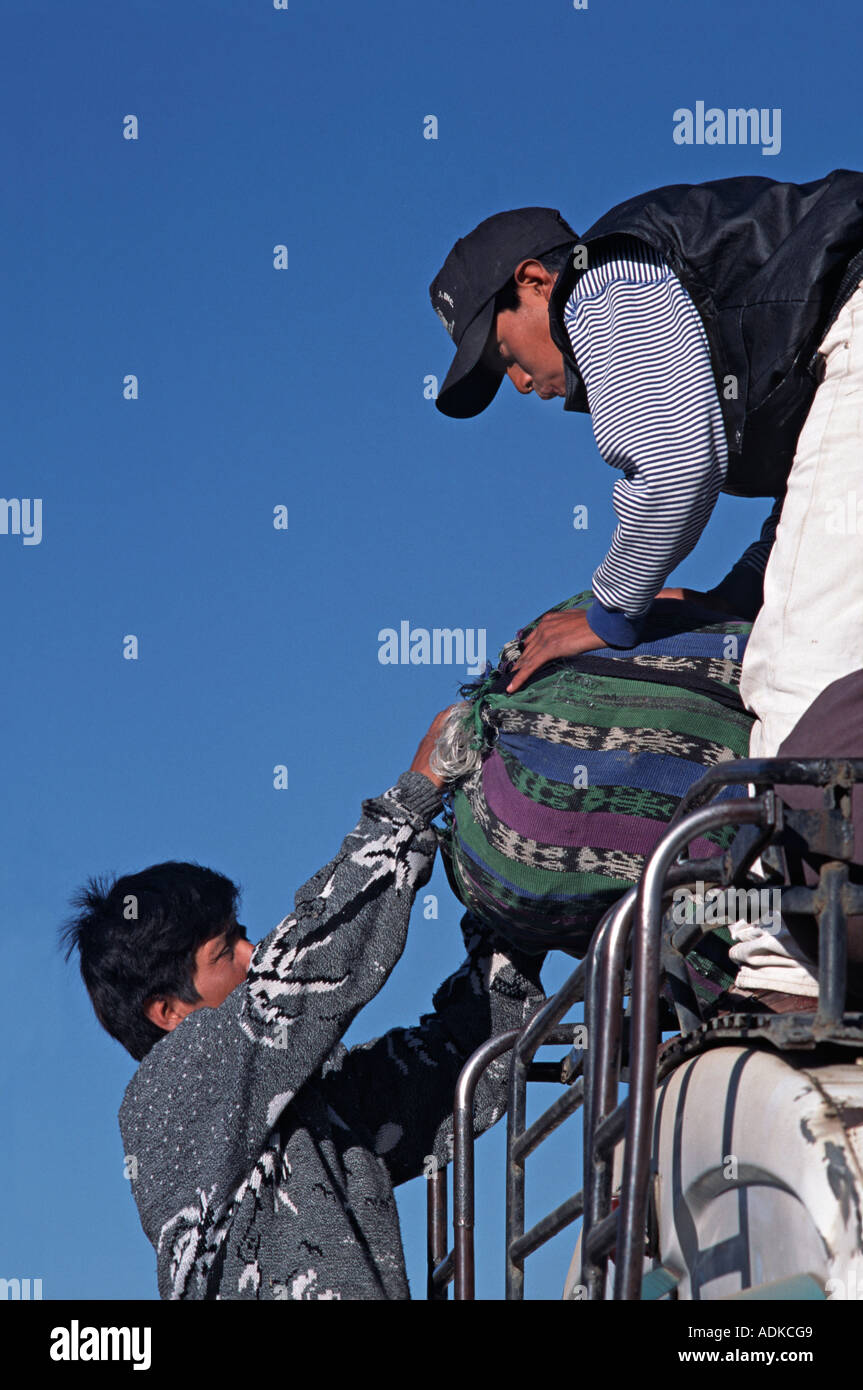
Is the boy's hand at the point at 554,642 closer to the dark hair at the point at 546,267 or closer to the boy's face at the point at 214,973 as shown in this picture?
the dark hair at the point at 546,267

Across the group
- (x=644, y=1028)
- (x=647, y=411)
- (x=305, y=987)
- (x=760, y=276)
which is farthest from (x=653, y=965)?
(x=305, y=987)

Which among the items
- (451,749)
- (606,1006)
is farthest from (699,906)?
(451,749)

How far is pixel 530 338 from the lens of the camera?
10.7 feet

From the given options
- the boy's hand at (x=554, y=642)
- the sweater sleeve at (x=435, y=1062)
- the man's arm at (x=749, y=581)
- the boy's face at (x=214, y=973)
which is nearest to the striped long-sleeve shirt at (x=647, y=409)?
the boy's hand at (x=554, y=642)

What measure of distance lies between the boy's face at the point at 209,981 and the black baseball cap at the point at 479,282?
1.65m

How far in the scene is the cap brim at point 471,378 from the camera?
328cm

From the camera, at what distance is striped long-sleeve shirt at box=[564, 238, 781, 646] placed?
2.63m

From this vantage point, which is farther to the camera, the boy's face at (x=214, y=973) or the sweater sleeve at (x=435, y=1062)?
the boy's face at (x=214, y=973)

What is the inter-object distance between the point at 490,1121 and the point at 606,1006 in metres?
1.91

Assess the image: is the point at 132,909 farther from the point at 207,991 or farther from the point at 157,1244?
the point at 157,1244

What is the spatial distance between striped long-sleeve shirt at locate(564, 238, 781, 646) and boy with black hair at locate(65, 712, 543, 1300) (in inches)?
31.6

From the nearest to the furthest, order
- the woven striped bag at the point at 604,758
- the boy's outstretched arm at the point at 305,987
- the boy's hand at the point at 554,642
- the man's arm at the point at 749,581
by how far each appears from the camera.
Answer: the woven striped bag at the point at 604,758 < the boy's hand at the point at 554,642 < the man's arm at the point at 749,581 < the boy's outstretched arm at the point at 305,987

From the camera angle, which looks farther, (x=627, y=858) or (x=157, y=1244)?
(x=157, y=1244)
